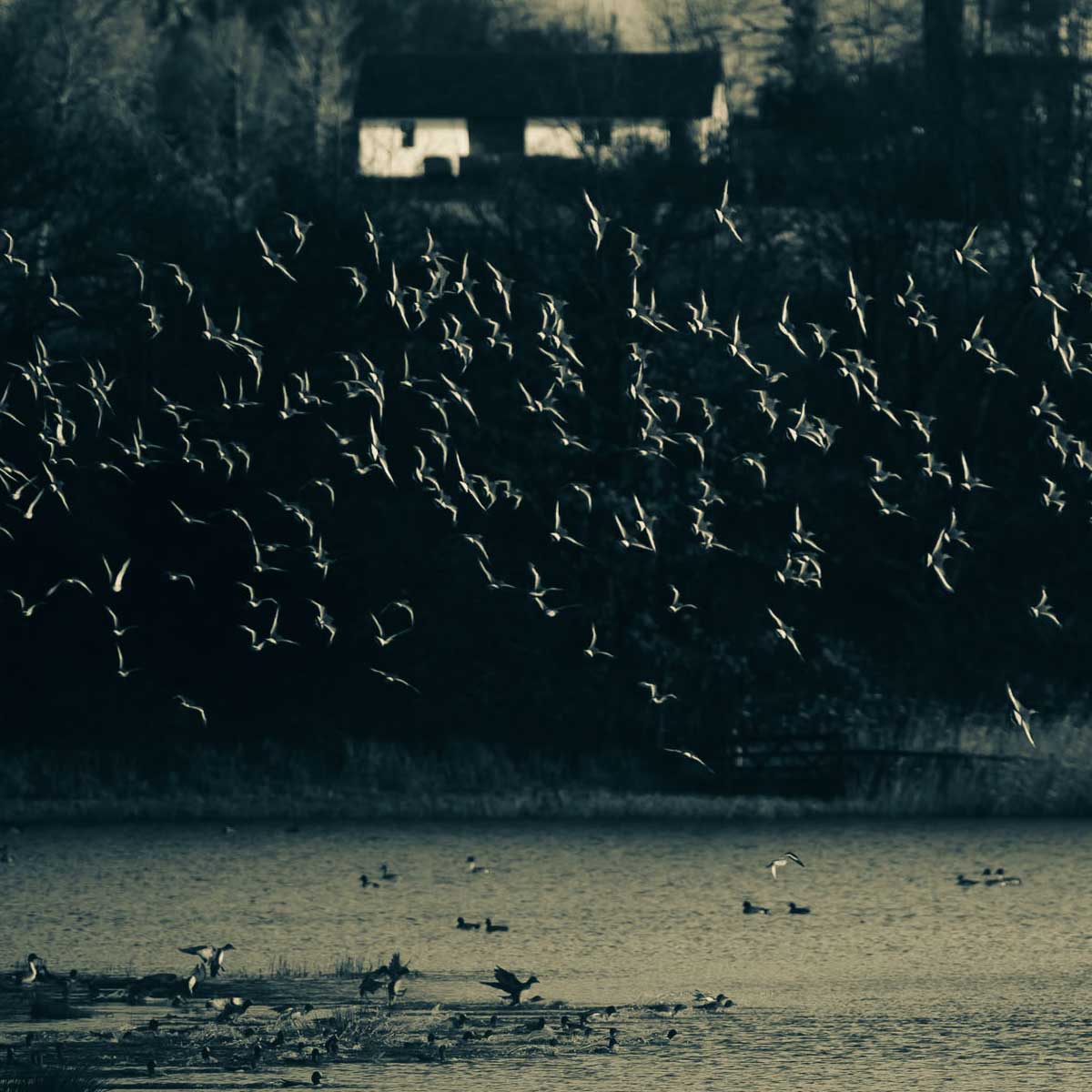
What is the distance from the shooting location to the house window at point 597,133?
16.8 m

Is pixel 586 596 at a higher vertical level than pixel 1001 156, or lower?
lower

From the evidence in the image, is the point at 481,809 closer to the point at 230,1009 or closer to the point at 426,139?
the point at 230,1009

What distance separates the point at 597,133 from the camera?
17.1 meters

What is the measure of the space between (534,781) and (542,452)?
238 cm

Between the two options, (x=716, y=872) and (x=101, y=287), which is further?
(x=101, y=287)

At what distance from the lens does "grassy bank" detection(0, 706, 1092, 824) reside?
14.7 metres

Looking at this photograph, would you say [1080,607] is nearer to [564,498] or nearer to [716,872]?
[564,498]

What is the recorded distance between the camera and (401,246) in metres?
15.9

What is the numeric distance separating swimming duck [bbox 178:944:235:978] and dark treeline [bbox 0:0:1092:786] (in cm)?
548

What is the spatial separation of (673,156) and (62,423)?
5.00 meters

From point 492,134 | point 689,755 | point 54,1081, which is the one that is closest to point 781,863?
point 689,755

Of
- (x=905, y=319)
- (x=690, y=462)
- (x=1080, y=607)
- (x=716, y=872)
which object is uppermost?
(x=905, y=319)

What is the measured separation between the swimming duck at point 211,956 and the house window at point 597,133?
8743 millimetres

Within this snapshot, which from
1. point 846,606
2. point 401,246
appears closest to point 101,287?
point 401,246
